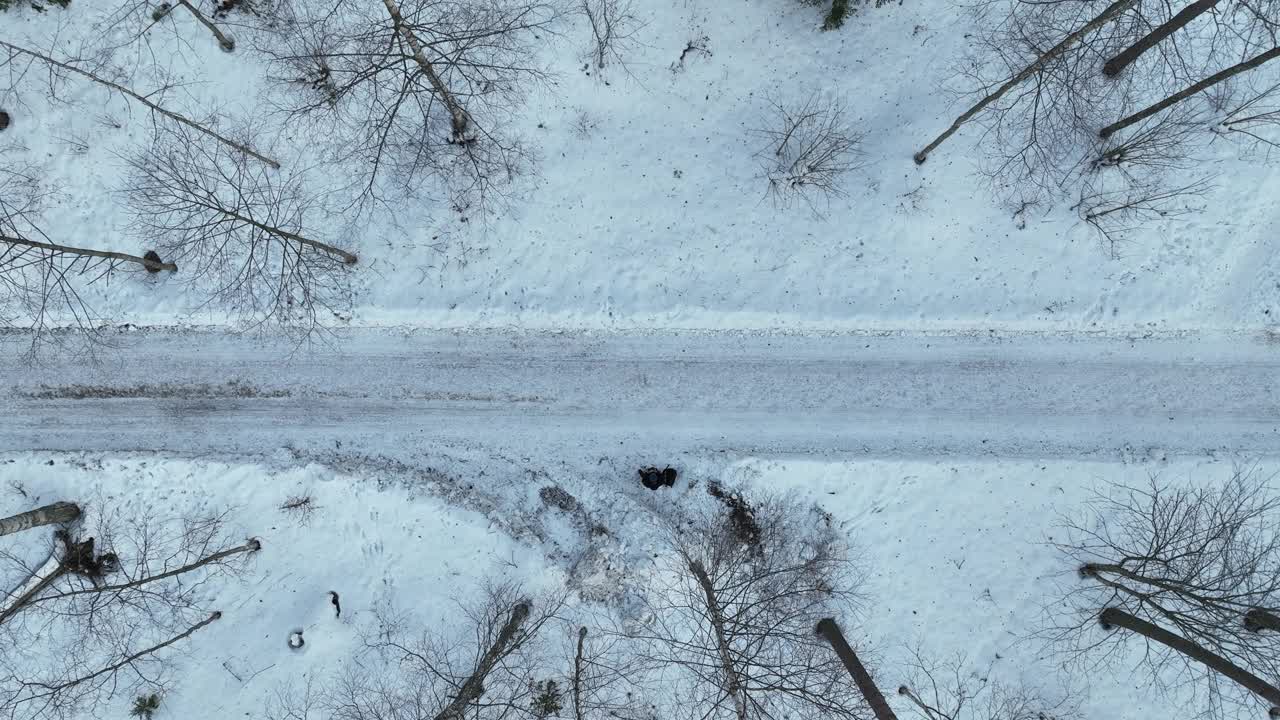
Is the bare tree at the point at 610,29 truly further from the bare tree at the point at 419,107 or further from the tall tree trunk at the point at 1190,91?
the tall tree trunk at the point at 1190,91

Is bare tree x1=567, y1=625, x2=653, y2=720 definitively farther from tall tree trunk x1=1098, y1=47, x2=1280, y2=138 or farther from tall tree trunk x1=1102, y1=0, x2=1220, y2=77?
tall tree trunk x1=1102, y1=0, x2=1220, y2=77

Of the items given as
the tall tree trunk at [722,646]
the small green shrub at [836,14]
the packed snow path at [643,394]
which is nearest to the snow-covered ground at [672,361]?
the packed snow path at [643,394]

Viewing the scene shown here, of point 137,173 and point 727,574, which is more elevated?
point 137,173

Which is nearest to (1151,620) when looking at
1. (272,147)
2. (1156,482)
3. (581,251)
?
(1156,482)

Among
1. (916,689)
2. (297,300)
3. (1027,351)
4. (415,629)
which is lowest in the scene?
(415,629)

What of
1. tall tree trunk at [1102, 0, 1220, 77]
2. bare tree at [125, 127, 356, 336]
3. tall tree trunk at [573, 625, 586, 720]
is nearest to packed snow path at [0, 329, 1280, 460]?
bare tree at [125, 127, 356, 336]

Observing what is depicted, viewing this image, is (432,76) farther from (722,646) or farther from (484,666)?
(722,646)

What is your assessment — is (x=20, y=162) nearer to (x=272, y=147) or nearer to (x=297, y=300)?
(x=272, y=147)
